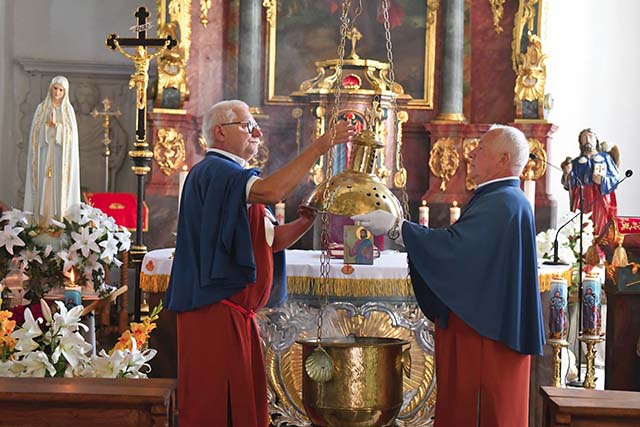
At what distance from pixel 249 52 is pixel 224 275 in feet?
23.6

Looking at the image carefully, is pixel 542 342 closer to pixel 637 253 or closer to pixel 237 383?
pixel 237 383

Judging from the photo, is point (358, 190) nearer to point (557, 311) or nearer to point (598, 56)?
point (557, 311)

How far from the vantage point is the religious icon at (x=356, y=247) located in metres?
6.93

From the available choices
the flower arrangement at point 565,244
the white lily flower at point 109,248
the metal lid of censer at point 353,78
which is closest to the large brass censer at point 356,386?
the white lily flower at point 109,248

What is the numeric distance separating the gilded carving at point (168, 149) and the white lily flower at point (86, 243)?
3105 millimetres

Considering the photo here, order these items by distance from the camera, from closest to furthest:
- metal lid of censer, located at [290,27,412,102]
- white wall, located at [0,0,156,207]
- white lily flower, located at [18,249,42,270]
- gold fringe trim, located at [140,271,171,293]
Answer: gold fringe trim, located at [140,271,171,293]
white lily flower, located at [18,249,42,270]
metal lid of censer, located at [290,27,412,102]
white wall, located at [0,0,156,207]

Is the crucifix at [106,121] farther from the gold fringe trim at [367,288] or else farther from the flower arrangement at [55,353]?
the flower arrangement at [55,353]

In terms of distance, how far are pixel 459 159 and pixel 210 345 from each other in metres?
7.12

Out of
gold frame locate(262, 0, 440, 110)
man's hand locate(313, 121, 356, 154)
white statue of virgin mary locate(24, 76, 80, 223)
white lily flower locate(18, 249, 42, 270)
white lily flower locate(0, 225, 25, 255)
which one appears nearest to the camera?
man's hand locate(313, 121, 356, 154)

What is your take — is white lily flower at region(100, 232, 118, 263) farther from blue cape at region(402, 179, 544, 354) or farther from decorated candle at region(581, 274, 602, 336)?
blue cape at region(402, 179, 544, 354)

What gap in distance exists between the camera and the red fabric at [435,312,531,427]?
14.8ft

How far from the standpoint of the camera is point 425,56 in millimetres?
11359

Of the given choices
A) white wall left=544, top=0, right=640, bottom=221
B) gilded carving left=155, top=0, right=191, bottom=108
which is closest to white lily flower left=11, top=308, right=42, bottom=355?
gilded carving left=155, top=0, right=191, bottom=108

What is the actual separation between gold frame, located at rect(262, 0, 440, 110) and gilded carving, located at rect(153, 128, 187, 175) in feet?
3.52
